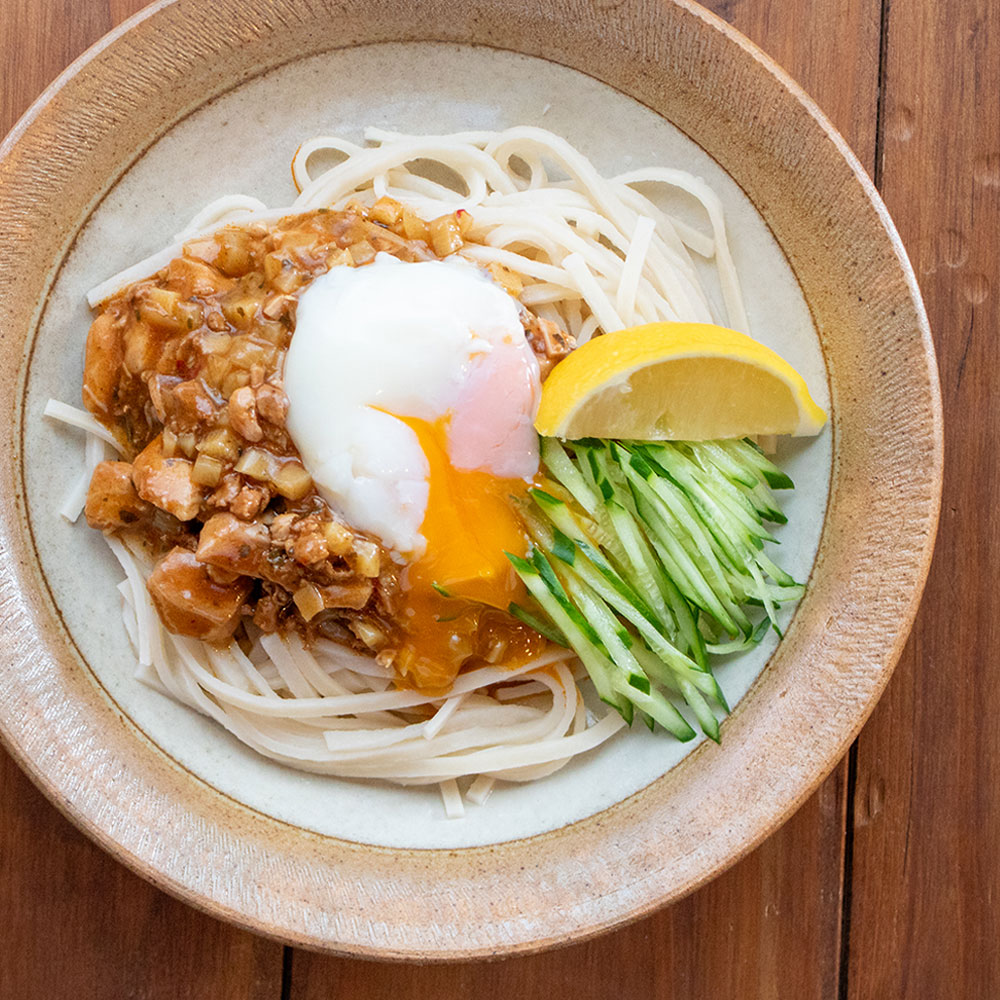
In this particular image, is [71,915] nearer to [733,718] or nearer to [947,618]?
[733,718]

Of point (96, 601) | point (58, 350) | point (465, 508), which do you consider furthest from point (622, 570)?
point (58, 350)

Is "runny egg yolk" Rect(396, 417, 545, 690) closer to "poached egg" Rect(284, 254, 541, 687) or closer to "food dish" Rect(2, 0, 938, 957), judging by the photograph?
"poached egg" Rect(284, 254, 541, 687)

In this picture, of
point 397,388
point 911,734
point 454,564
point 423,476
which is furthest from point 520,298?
point 911,734

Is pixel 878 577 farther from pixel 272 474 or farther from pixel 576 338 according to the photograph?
pixel 272 474

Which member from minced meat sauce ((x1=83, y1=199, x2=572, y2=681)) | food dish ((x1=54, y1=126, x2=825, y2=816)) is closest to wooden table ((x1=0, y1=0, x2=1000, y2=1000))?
food dish ((x1=54, y1=126, x2=825, y2=816))

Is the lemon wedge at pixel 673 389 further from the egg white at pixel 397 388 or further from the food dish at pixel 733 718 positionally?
the food dish at pixel 733 718

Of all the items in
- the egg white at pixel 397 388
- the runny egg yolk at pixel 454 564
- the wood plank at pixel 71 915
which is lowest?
the wood plank at pixel 71 915

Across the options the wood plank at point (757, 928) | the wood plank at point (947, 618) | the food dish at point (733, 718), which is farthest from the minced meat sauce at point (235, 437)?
the wood plank at point (947, 618)

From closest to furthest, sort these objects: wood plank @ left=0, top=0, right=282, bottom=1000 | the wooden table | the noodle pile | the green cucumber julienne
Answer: the green cucumber julienne → the noodle pile → wood plank @ left=0, top=0, right=282, bottom=1000 → the wooden table
